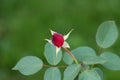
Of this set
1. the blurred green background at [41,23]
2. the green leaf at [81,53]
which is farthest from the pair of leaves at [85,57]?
the blurred green background at [41,23]

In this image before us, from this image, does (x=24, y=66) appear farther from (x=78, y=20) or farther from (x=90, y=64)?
(x=78, y=20)

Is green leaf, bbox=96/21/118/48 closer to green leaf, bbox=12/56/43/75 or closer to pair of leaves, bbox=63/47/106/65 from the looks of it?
pair of leaves, bbox=63/47/106/65

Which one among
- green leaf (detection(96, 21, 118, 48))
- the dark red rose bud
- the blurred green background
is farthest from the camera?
the blurred green background

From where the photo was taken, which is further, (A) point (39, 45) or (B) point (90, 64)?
(A) point (39, 45)

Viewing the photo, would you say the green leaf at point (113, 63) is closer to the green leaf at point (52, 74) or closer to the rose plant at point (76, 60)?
the rose plant at point (76, 60)

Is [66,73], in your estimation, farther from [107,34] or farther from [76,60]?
[107,34]

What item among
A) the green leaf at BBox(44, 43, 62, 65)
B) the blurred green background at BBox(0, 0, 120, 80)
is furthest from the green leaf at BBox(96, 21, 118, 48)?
the blurred green background at BBox(0, 0, 120, 80)

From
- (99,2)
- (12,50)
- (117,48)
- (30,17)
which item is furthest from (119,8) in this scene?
(12,50)
